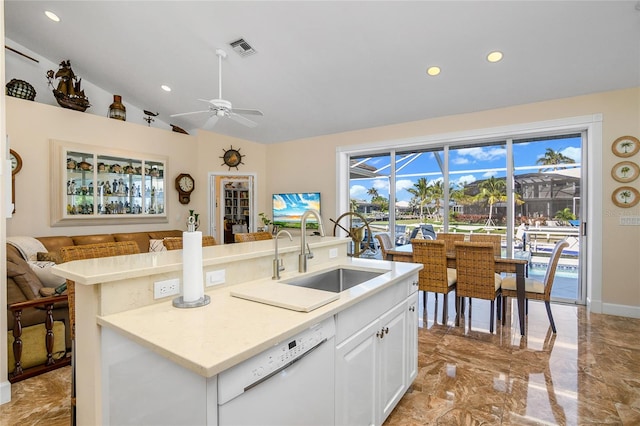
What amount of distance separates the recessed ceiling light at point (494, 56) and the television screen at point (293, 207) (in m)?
3.45

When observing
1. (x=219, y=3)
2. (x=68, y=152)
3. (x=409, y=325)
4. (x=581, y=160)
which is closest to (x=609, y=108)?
(x=581, y=160)

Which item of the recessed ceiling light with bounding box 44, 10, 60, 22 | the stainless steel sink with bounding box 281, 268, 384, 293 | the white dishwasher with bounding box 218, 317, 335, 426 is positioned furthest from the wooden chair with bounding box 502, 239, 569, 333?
the recessed ceiling light with bounding box 44, 10, 60, 22

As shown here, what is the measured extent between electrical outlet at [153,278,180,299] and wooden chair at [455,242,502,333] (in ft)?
9.30

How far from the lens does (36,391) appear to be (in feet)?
7.30

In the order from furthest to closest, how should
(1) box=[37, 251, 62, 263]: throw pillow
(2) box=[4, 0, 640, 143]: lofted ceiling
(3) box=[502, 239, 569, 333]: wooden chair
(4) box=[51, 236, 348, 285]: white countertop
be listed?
(1) box=[37, 251, 62, 263]: throw pillow
(3) box=[502, 239, 569, 333]: wooden chair
(2) box=[4, 0, 640, 143]: lofted ceiling
(4) box=[51, 236, 348, 285]: white countertop

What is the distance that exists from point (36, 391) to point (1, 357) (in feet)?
1.15

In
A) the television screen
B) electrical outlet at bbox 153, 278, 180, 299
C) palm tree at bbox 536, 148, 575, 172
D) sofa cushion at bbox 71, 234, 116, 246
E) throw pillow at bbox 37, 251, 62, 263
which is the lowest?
throw pillow at bbox 37, 251, 62, 263

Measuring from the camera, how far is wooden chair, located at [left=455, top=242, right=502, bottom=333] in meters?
3.16

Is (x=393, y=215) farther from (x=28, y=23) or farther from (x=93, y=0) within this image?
(x=28, y=23)

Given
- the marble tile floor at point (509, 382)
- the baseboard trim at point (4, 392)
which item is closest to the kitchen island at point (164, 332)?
the marble tile floor at point (509, 382)

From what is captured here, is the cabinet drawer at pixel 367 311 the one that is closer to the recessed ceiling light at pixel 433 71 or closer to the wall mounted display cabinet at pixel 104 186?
the recessed ceiling light at pixel 433 71

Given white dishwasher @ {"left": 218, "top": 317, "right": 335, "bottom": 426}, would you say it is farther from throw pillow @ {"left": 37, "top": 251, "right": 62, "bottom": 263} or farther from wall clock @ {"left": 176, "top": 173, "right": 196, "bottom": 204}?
wall clock @ {"left": 176, "top": 173, "right": 196, "bottom": 204}

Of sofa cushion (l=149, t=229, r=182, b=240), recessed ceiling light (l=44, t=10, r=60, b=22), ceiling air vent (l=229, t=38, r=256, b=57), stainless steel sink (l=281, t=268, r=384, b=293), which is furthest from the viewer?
sofa cushion (l=149, t=229, r=182, b=240)

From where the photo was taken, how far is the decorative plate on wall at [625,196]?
143 inches
